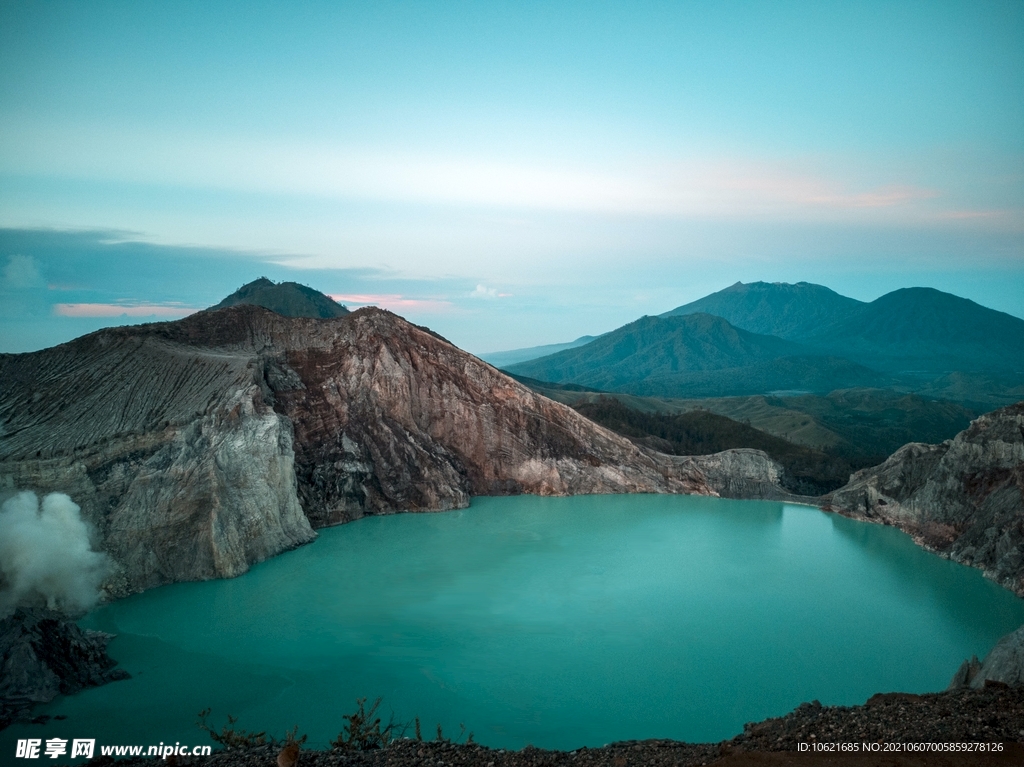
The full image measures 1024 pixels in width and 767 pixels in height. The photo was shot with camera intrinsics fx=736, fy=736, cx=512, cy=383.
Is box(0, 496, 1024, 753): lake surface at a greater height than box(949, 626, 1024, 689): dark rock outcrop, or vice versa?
box(949, 626, 1024, 689): dark rock outcrop

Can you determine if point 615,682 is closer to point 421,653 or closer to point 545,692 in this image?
point 545,692

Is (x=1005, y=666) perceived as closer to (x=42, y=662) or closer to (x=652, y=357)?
(x=42, y=662)

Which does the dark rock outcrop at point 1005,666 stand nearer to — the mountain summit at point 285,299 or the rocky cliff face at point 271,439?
the rocky cliff face at point 271,439

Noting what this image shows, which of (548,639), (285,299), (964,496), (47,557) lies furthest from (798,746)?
(285,299)

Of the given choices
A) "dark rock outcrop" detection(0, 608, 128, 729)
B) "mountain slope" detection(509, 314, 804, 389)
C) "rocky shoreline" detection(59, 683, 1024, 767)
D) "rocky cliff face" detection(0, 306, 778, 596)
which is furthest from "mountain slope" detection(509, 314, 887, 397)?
"rocky shoreline" detection(59, 683, 1024, 767)

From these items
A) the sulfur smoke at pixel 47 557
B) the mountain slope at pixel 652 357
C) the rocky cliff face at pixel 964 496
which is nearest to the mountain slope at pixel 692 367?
the mountain slope at pixel 652 357

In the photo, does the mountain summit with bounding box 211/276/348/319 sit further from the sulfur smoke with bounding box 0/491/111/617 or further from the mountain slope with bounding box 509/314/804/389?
the mountain slope with bounding box 509/314/804/389

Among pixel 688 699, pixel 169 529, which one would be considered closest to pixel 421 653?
pixel 688 699
